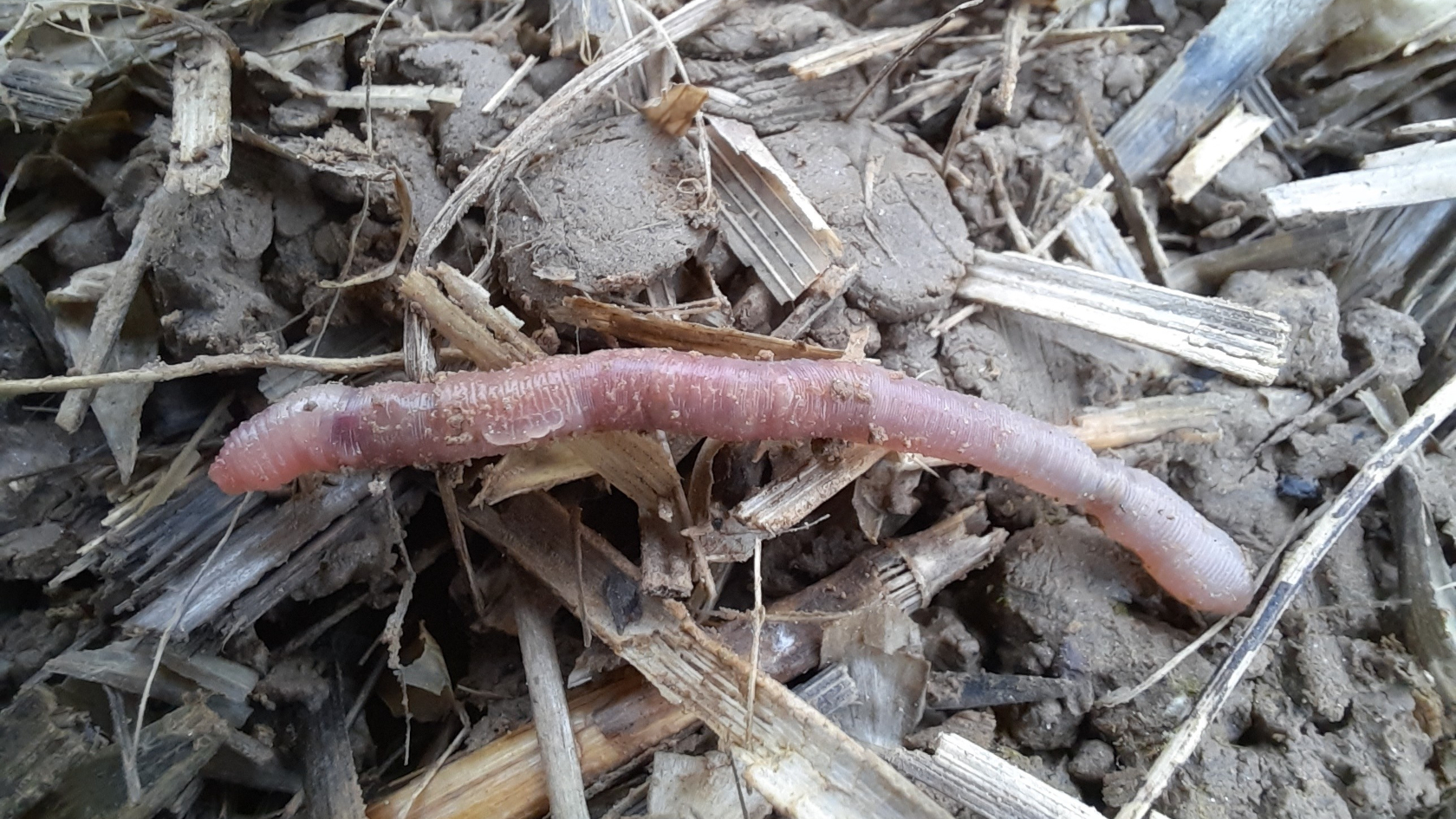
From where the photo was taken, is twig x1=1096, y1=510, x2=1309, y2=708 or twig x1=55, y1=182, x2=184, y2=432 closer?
twig x1=55, y1=182, x2=184, y2=432

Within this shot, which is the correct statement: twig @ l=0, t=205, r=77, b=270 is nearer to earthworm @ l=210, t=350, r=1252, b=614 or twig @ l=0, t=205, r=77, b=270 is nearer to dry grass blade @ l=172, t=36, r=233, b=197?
dry grass blade @ l=172, t=36, r=233, b=197

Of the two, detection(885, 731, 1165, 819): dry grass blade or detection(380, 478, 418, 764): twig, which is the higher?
detection(380, 478, 418, 764): twig

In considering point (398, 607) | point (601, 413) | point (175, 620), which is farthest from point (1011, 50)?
point (175, 620)

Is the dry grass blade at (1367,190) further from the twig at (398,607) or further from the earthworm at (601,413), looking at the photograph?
the twig at (398,607)

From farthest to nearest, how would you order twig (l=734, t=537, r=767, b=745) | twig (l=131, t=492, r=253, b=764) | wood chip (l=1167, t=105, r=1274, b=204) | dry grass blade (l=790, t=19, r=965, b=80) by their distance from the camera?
wood chip (l=1167, t=105, r=1274, b=204) → dry grass blade (l=790, t=19, r=965, b=80) → twig (l=734, t=537, r=767, b=745) → twig (l=131, t=492, r=253, b=764)

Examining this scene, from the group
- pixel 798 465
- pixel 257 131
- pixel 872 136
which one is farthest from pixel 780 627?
pixel 257 131

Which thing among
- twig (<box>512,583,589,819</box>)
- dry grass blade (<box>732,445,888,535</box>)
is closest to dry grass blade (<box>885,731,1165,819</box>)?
dry grass blade (<box>732,445,888,535</box>)

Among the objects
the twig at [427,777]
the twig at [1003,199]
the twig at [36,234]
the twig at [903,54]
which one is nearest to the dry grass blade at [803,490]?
the twig at [1003,199]
